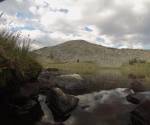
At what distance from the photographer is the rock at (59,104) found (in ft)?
37.3

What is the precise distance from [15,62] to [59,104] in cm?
216

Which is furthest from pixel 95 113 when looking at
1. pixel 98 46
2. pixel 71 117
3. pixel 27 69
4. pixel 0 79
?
pixel 98 46

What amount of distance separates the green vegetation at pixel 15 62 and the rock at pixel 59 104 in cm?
92

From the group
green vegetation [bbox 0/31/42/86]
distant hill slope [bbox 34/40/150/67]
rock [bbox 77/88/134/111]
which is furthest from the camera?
distant hill slope [bbox 34/40/150/67]

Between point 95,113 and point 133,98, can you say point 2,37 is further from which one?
point 133,98

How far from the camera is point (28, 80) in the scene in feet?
38.1

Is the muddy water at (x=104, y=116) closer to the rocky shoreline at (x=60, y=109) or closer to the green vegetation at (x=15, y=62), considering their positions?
the rocky shoreline at (x=60, y=109)

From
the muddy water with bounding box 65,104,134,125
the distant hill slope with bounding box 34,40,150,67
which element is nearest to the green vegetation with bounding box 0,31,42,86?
the muddy water with bounding box 65,104,134,125

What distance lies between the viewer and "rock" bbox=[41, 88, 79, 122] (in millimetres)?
11380

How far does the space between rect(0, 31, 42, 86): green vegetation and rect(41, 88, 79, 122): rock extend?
92cm

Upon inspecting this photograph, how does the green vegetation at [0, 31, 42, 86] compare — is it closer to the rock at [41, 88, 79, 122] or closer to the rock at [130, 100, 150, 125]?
the rock at [41, 88, 79, 122]

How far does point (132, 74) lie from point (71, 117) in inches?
596

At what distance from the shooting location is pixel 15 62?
10.6 meters

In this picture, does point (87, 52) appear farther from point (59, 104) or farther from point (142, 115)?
point (142, 115)
